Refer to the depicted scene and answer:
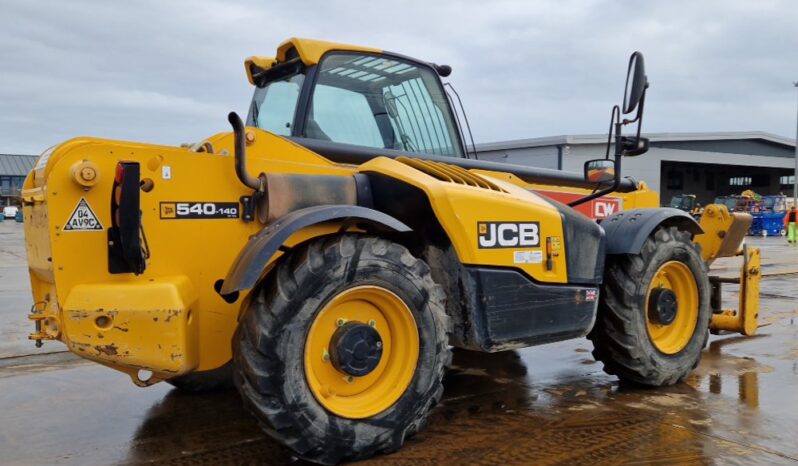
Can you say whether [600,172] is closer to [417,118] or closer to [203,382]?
[417,118]

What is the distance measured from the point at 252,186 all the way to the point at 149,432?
5.53ft

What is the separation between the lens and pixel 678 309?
5.07 metres

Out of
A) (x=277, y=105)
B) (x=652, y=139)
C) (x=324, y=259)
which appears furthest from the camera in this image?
(x=652, y=139)

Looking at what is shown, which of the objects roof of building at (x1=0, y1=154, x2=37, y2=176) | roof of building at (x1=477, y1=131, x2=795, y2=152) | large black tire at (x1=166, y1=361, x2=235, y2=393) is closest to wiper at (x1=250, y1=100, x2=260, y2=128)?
large black tire at (x1=166, y1=361, x2=235, y2=393)

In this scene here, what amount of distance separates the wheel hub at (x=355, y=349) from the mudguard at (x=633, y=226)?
204 centimetres

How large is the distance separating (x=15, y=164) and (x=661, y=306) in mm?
80512

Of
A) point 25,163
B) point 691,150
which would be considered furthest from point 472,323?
point 25,163

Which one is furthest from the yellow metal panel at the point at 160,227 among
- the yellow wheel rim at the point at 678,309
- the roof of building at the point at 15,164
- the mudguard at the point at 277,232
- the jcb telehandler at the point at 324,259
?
the roof of building at the point at 15,164

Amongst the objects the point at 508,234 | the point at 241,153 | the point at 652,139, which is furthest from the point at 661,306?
the point at 652,139

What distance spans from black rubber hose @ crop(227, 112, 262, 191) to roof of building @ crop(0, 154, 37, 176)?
76.8 meters

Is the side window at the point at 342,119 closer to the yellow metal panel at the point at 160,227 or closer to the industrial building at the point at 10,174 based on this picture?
the yellow metal panel at the point at 160,227

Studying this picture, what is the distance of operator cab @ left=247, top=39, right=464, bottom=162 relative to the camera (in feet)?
13.7

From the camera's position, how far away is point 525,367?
219 inches

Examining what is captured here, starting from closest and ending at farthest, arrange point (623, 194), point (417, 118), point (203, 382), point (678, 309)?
point (417, 118)
point (203, 382)
point (678, 309)
point (623, 194)
